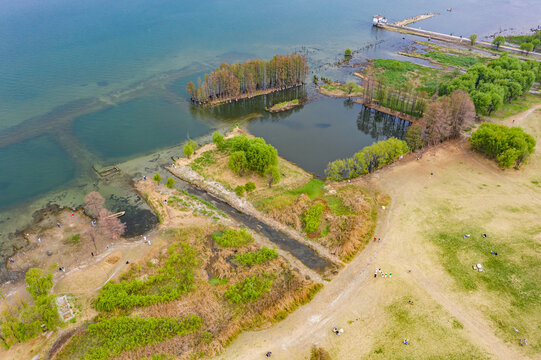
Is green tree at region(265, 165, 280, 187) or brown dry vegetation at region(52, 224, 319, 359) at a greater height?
green tree at region(265, 165, 280, 187)

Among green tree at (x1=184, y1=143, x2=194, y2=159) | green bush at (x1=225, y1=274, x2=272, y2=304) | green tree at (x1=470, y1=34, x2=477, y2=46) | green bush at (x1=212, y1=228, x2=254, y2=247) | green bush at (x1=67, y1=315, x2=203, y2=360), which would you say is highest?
green tree at (x1=470, y1=34, x2=477, y2=46)

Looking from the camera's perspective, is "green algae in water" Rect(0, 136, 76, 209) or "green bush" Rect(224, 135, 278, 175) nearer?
"green algae in water" Rect(0, 136, 76, 209)

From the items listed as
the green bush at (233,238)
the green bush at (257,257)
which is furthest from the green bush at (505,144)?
the green bush at (233,238)

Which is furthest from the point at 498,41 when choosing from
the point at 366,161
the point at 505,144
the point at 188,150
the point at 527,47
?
the point at 188,150

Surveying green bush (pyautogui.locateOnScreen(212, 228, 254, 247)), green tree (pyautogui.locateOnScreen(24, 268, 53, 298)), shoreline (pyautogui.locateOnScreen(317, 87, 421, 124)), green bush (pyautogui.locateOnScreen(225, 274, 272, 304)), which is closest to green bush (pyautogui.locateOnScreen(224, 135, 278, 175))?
green bush (pyautogui.locateOnScreen(212, 228, 254, 247))

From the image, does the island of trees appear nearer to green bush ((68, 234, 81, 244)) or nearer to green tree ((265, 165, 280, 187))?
green tree ((265, 165, 280, 187))

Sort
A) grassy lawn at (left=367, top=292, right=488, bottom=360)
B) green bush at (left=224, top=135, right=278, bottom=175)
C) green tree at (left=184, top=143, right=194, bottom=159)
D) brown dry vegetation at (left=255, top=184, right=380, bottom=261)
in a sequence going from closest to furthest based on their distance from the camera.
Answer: grassy lawn at (left=367, top=292, right=488, bottom=360) → brown dry vegetation at (left=255, top=184, right=380, bottom=261) → green bush at (left=224, top=135, right=278, bottom=175) → green tree at (left=184, top=143, right=194, bottom=159)

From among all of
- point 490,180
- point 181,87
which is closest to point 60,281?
point 181,87
